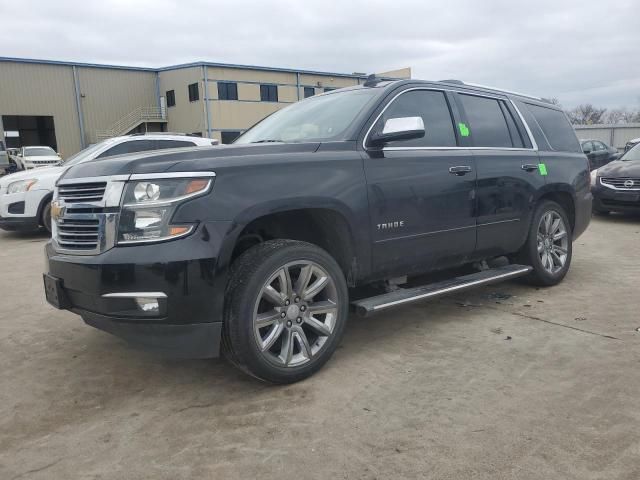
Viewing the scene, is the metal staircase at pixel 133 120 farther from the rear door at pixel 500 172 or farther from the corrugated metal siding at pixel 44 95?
the rear door at pixel 500 172

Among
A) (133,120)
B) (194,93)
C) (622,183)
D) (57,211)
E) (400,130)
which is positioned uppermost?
(194,93)

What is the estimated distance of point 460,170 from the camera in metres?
4.16

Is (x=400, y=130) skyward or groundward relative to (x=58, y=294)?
skyward

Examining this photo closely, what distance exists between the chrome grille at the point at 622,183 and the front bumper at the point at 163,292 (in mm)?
9048

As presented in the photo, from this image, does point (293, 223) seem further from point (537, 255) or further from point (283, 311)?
point (537, 255)

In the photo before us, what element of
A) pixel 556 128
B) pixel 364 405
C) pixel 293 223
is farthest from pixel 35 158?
pixel 364 405

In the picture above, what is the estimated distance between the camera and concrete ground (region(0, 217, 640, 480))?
241cm

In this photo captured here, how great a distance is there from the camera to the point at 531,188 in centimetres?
486

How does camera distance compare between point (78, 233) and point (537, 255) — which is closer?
point (78, 233)

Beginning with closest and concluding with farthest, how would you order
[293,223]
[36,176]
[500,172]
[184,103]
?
[293,223]
[500,172]
[36,176]
[184,103]

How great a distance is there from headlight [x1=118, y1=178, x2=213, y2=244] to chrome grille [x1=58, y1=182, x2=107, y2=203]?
23cm

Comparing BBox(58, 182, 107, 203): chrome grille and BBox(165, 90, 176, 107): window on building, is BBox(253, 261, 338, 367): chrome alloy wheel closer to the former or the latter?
BBox(58, 182, 107, 203): chrome grille

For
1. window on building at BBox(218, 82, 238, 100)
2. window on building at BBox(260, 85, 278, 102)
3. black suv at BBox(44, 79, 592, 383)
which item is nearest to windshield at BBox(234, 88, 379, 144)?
black suv at BBox(44, 79, 592, 383)

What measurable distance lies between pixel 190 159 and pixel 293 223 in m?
0.86
